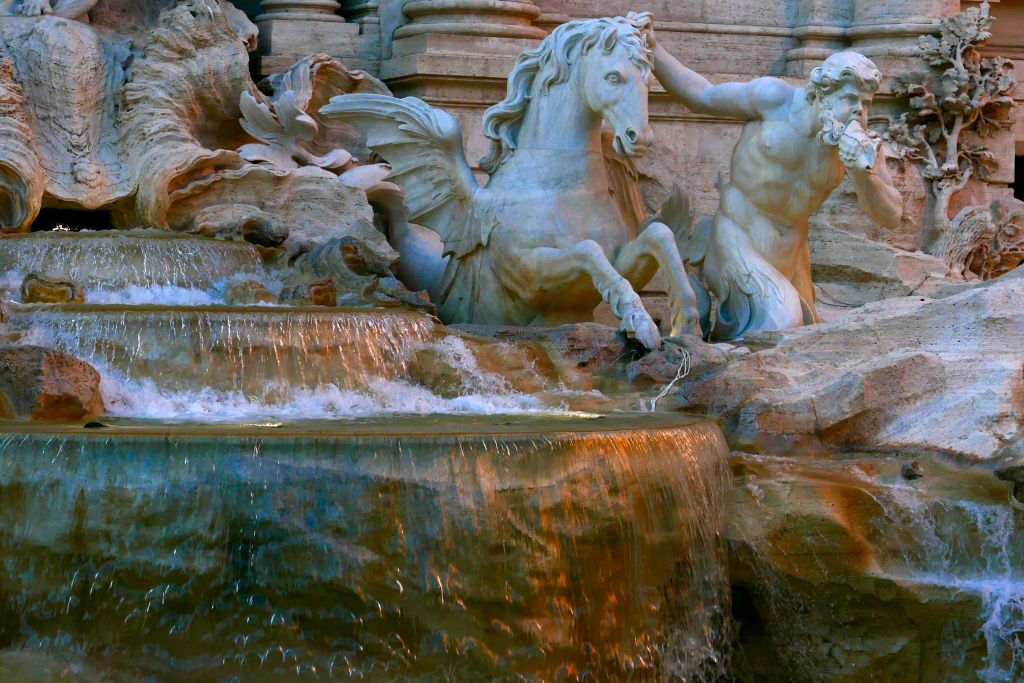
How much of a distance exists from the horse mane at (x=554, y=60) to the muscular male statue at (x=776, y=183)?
0.54 m

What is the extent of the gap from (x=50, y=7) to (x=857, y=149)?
3.96 meters

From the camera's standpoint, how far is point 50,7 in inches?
378

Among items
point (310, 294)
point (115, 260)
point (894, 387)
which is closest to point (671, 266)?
point (894, 387)

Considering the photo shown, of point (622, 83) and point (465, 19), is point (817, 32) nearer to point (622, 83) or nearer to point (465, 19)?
point (465, 19)

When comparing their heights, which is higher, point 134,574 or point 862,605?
point 134,574

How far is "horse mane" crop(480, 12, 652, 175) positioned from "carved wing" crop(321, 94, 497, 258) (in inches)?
6.9

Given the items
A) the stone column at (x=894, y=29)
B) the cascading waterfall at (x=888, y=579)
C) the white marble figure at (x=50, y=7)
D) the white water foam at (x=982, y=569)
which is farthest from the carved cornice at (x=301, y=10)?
the white water foam at (x=982, y=569)

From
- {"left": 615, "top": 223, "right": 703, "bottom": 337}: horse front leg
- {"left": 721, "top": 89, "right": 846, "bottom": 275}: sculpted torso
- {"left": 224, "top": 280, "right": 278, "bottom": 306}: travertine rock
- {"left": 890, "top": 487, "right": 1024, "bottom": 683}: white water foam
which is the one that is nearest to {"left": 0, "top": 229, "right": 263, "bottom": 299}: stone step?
{"left": 224, "top": 280, "right": 278, "bottom": 306}: travertine rock

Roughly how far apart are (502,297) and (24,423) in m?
3.09

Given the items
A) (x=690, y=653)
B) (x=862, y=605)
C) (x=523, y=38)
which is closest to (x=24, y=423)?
(x=690, y=653)

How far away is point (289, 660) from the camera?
17.5 feet

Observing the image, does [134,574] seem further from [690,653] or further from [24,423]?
[690,653]

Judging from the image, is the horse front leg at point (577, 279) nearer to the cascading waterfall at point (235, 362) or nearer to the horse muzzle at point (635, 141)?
the horse muzzle at point (635, 141)

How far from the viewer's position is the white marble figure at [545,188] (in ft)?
26.6
